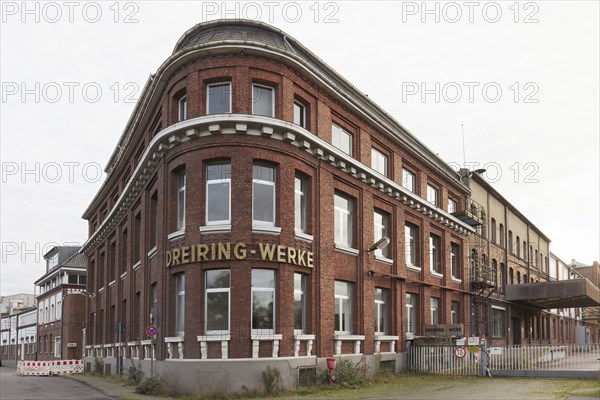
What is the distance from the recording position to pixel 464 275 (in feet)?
134

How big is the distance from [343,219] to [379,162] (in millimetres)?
4985

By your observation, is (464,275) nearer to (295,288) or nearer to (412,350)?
(412,350)

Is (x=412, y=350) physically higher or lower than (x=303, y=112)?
lower

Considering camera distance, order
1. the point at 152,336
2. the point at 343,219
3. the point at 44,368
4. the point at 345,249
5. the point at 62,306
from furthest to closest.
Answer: the point at 62,306, the point at 44,368, the point at 343,219, the point at 345,249, the point at 152,336

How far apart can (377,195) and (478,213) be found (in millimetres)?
17319

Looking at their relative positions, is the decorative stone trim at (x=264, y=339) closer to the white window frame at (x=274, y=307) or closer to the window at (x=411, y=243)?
the white window frame at (x=274, y=307)

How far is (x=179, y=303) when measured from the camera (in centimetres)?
2402

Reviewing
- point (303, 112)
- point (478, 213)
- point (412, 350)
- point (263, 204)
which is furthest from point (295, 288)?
point (478, 213)

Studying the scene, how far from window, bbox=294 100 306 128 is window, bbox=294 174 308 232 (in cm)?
210

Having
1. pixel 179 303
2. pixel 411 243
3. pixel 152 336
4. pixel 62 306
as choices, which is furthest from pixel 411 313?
pixel 62 306

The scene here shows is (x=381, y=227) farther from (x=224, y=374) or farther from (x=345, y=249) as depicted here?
(x=224, y=374)

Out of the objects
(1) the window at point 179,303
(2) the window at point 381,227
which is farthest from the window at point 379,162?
(1) the window at point 179,303

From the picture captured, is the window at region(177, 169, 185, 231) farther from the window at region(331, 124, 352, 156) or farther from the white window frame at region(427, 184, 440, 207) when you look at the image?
the white window frame at region(427, 184, 440, 207)

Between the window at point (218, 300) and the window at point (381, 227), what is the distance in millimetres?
9909
